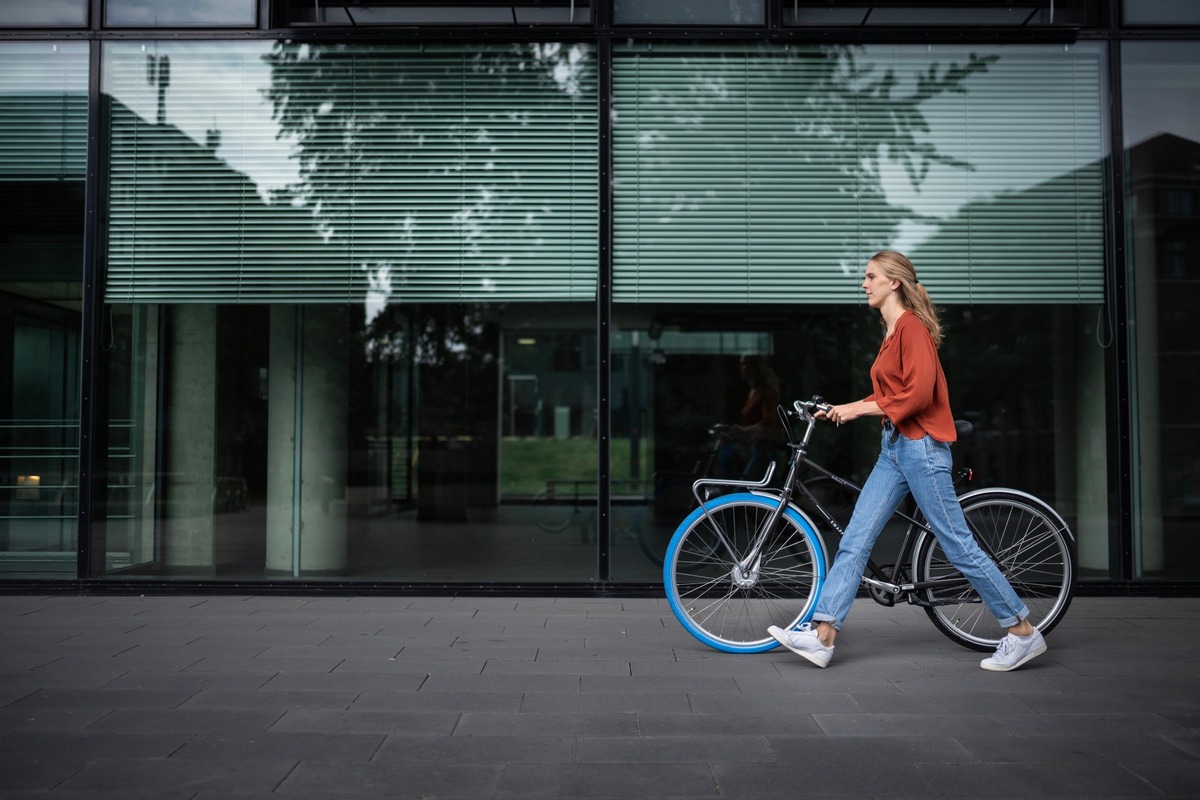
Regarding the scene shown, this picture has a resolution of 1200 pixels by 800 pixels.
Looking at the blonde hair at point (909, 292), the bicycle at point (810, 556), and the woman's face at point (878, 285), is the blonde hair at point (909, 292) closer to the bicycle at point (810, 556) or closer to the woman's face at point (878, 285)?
the woman's face at point (878, 285)

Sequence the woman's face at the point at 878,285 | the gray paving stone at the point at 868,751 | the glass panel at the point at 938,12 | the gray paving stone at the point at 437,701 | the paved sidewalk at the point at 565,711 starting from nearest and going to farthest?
the paved sidewalk at the point at 565,711 → the gray paving stone at the point at 868,751 → the gray paving stone at the point at 437,701 → the woman's face at the point at 878,285 → the glass panel at the point at 938,12

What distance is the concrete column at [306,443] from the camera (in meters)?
7.30

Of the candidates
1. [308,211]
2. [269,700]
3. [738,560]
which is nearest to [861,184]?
[738,560]

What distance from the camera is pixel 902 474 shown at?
189 inches

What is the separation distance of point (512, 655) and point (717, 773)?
194 cm

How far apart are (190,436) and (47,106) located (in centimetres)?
241

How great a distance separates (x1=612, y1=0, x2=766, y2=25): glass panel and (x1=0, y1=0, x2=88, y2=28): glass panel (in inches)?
142

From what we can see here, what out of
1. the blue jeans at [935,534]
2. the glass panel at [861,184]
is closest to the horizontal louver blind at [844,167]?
the glass panel at [861,184]

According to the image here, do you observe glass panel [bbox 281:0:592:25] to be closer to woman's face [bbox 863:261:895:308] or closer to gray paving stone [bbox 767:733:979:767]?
woman's face [bbox 863:261:895:308]

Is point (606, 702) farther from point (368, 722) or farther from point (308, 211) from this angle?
point (308, 211)

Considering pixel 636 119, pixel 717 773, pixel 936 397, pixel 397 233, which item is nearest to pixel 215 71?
pixel 397 233

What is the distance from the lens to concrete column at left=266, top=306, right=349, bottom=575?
7.30 meters

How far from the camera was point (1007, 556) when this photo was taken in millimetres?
5074

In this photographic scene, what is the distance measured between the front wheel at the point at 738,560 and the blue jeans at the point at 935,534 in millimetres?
264
